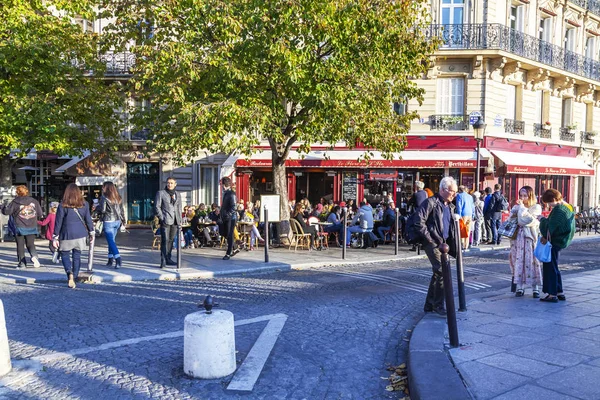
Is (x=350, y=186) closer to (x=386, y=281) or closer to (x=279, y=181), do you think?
(x=279, y=181)

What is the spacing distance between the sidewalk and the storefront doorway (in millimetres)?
20037

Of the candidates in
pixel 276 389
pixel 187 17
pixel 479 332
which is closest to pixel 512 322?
pixel 479 332

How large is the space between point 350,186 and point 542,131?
31.0 ft

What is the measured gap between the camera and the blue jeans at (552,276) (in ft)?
24.8

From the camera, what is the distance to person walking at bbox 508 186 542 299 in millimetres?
7984

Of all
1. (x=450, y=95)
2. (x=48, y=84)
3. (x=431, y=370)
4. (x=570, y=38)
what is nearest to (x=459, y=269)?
(x=431, y=370)

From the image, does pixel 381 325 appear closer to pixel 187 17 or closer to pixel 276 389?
pixel 276 389

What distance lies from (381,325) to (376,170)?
52.0 ft

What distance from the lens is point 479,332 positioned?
5.94 m

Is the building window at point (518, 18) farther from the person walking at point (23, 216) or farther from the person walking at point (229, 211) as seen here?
the person walking at point (23, 216)

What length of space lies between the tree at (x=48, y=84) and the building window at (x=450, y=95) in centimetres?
1235

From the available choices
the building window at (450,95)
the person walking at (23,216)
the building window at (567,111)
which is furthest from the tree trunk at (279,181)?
the building window at (567,111)

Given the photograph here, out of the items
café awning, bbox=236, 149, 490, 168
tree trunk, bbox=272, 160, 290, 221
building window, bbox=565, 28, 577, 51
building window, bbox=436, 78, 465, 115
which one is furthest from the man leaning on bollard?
building window, bbox=565, 28, 577, 51

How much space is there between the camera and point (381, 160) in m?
21.2
